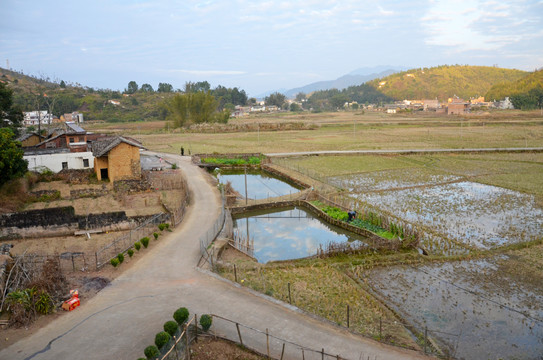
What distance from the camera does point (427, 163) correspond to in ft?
145

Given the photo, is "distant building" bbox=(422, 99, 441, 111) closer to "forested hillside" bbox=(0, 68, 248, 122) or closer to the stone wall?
"forested hillside" bbox=(0, 68, 248, 122)

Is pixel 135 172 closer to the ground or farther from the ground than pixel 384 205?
farther from the ground

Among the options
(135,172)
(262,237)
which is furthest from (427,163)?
(135,172)

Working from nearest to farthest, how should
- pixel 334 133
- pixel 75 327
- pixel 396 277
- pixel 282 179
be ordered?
pixel 75 327 → pixel 396 277 → pixel 282 179 → pixel 334 133

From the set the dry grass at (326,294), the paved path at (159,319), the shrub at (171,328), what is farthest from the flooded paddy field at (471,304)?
the shrub at (171,328)

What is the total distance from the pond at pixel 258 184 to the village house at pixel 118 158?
7.27 meters

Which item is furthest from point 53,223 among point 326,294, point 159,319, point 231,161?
point 231,161

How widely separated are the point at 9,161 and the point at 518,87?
162 m

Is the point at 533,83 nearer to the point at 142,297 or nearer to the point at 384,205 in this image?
the point at 384,205

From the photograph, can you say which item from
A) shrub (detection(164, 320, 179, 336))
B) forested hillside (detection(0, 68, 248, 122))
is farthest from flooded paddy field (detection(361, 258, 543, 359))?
forested hillside (detection(0, 68, 248, 122))

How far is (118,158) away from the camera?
3319cm

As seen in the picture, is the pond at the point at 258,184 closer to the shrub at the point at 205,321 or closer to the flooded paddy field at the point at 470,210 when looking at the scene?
the flooded paddy field at the point at 470,210

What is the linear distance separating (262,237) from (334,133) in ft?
184

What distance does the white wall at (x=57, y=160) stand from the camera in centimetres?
3469
